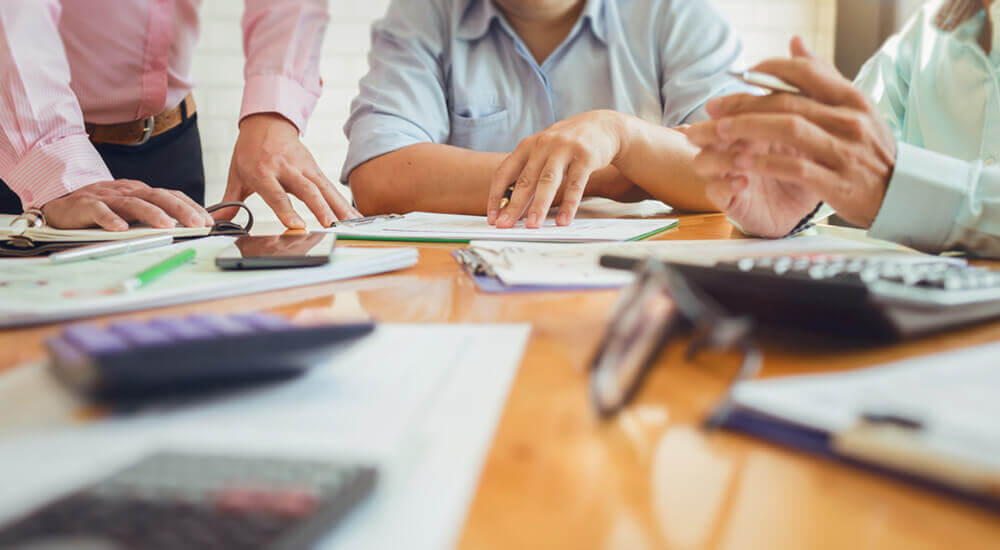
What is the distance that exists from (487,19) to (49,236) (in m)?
0.90

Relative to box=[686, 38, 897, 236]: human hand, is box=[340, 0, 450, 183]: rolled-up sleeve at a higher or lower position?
lower

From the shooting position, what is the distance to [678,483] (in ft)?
0.65

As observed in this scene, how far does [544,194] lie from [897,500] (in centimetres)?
65

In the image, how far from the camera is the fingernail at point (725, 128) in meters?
0.55

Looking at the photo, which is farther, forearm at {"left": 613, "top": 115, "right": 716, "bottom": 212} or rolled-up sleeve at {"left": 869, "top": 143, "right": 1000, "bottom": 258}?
forearm at {"left": 613, "top": 115, "right": 716, "bottom": 212}

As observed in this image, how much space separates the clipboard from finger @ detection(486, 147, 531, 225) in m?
0.32

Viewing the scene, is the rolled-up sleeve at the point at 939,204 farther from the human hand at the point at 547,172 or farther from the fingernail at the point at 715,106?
the human hand at the point at 547,172

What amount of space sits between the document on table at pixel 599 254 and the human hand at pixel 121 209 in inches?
15.4

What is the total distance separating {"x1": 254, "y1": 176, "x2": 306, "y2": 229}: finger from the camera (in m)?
0.89

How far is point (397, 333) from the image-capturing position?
35 cm

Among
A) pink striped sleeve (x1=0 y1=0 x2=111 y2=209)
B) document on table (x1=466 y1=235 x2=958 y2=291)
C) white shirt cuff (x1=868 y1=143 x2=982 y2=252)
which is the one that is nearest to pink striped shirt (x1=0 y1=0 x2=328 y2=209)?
pink striped sleeve (x1=0 y1=0 x2=111 y2=209)

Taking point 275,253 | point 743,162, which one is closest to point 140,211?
point 275,253

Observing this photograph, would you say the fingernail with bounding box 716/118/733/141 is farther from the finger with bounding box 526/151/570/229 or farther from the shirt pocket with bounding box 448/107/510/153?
the shirt pocket with bounding box 448/107/510/153

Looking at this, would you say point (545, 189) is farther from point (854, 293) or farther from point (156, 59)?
point (156, 59)
